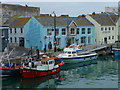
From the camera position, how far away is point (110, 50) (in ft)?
163

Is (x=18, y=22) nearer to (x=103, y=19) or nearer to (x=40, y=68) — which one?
(x=103, y=19)

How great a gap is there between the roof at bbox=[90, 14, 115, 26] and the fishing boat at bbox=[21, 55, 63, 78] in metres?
25.4

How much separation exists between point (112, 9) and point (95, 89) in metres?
71.2

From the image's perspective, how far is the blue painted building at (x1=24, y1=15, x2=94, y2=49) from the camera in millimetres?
45312

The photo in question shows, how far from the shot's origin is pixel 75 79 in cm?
2934

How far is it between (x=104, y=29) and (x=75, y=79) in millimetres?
28144

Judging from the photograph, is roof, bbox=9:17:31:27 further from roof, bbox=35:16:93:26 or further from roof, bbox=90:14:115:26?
roof, bbox=90:14:115:26

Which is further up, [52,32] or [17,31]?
[17,31]

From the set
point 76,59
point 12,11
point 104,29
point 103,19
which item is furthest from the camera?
point 12,11

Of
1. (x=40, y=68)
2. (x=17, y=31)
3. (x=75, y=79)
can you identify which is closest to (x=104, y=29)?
(x=17, y=31)

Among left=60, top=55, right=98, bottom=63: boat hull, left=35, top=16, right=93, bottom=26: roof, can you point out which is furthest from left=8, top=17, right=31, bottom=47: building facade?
left=60, top=55, right=98, bottom=63: boat hull

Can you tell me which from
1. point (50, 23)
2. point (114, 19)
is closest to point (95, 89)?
point (50, 23)

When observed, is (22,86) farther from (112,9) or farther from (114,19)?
(112,9)

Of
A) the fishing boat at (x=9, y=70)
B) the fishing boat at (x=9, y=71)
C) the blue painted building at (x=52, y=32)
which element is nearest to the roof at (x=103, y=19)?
the blue painted building at (x=52, y=32)
